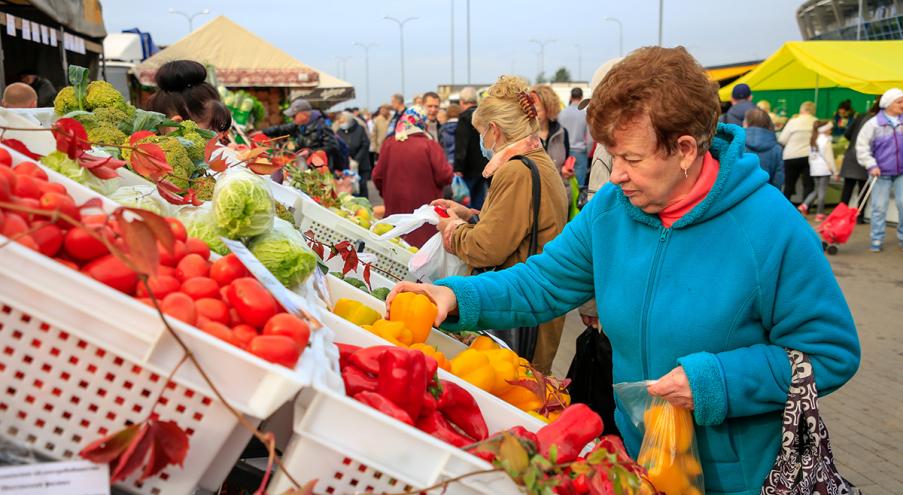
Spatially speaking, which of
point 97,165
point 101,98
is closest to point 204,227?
point 97,165

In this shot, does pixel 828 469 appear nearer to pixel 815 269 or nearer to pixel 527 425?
pixel 815 269

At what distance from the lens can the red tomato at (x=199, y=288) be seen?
1.56m

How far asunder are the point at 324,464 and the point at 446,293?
113 cm

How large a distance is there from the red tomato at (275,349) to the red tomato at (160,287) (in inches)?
8.1

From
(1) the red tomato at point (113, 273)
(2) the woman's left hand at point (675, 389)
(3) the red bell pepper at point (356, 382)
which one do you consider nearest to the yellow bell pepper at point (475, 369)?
(2) the woman's left hand at point (675, 389)

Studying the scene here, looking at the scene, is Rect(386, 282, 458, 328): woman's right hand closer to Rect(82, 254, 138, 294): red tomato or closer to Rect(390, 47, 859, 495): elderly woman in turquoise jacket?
Rect(390, 47, 859, 495): elderly woman in turquoise jacket

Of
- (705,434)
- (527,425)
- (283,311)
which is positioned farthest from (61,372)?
(705,434)

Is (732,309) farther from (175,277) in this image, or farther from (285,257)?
(175,277)

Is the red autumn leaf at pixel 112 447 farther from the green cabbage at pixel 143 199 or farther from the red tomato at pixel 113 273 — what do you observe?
the green cabbage at pixel 143 199

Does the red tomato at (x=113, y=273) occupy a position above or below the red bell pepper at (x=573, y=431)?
above

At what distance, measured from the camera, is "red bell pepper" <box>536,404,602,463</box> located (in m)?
1.94

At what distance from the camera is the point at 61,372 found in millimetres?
1388

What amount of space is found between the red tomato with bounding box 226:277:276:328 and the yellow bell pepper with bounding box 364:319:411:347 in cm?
85

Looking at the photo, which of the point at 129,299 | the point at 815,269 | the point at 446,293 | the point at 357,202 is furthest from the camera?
the point at 357,202
